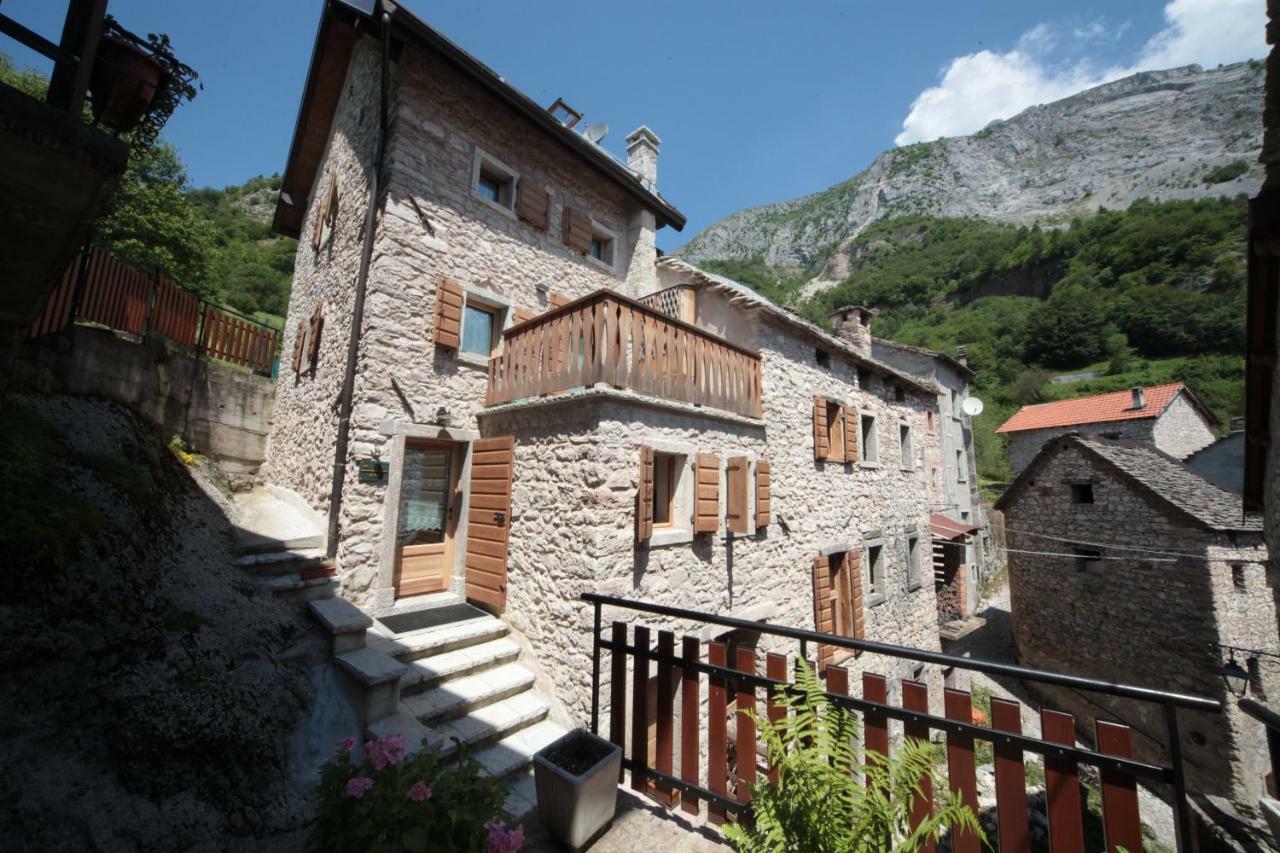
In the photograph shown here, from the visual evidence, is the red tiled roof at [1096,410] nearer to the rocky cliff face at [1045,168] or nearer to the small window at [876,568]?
the small window at [876,568]

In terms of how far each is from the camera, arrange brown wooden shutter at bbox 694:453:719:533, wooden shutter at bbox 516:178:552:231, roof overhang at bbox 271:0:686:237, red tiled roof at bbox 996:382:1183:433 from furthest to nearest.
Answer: red tiled roof at bbox 996:382:1183:433 → wooden shutter at bbox 516:178:552:231 → roof overhang at bbox 271:0:686:237 → brown wooden shutter at bbox 694:453:719:533

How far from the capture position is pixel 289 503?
8078mm

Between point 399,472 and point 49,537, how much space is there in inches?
152

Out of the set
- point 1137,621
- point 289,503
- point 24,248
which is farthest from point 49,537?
point 1137,621

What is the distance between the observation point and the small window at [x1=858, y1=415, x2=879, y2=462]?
11.7 metres

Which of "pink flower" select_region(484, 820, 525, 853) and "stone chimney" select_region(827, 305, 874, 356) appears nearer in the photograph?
"pink flower" select_region(484, 820, 525, 853)

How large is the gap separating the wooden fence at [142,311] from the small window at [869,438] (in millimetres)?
14257

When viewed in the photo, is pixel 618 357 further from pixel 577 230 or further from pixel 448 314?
pixel 577 230

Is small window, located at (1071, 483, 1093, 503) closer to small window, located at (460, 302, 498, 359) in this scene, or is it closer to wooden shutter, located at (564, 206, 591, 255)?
wooden shutter, located at (564, 206, 591, 255)

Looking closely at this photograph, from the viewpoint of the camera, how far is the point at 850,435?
1072cm

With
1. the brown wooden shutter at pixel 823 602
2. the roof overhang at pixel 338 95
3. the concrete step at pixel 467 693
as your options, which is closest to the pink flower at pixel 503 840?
the concrete step at pixel 467 693

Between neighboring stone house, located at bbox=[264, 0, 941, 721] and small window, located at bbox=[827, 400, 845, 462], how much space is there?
81mm

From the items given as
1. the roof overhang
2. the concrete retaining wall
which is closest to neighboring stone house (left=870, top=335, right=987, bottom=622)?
the roof overhang

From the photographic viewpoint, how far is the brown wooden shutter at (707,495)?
6.79 meters
